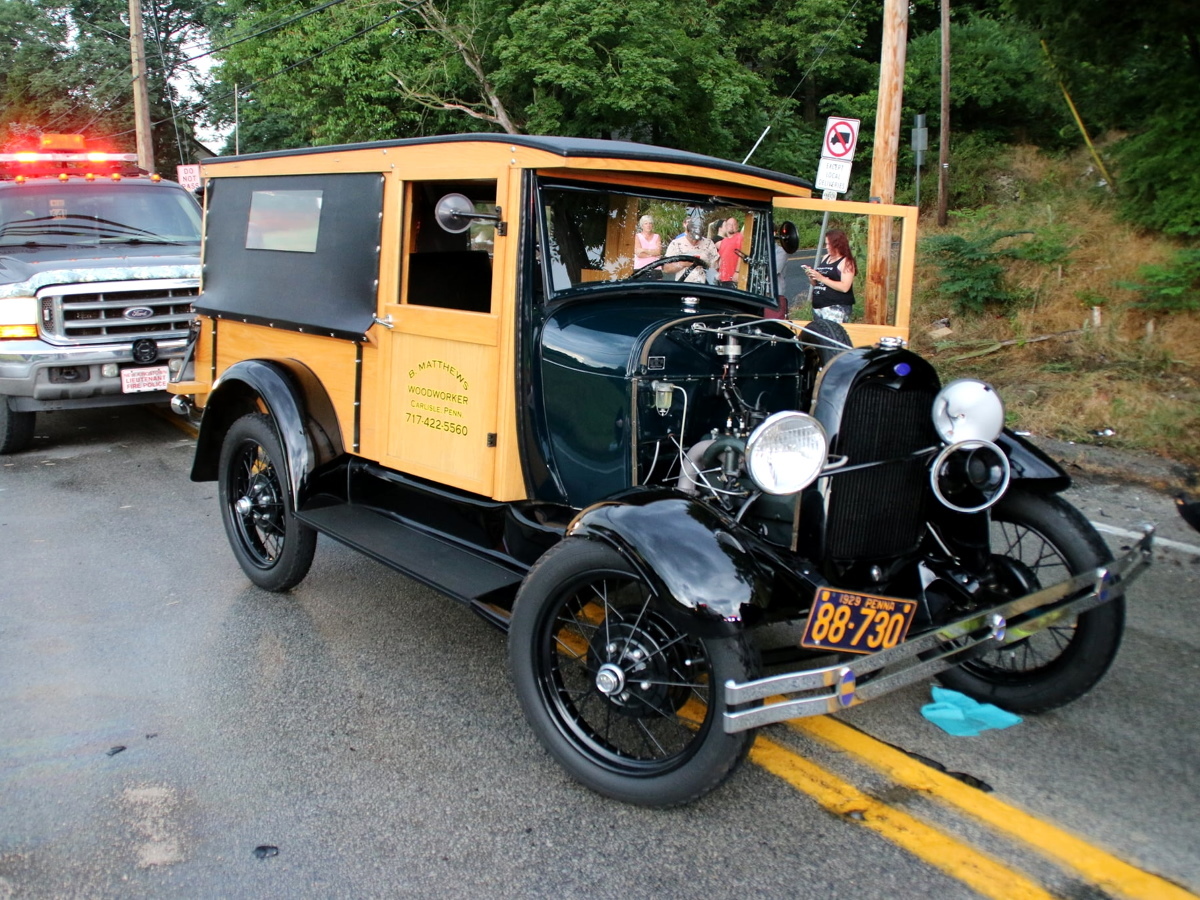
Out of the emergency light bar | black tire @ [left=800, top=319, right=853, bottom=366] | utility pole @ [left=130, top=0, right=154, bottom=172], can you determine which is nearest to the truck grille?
the emergency light bar

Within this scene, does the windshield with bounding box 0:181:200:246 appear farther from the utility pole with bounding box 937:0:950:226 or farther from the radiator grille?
the utility pole with bounding box 937:0:950:226

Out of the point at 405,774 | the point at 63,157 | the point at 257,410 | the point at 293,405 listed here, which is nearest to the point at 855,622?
the point at 405,774

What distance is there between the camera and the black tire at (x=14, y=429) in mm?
7594

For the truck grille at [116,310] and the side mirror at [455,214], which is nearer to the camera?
the side mirror at [455,214]

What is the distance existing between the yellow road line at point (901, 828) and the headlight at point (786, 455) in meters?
0.95

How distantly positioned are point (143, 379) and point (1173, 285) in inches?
361

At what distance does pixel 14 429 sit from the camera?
7.64 metres

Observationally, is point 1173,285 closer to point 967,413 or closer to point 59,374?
point 967,413

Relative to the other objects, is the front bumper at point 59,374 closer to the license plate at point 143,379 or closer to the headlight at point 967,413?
the license plate at point 143,379

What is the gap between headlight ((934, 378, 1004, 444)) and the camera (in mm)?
3199

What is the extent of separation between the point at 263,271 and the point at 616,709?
3049 mm

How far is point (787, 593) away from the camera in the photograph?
2.96 m

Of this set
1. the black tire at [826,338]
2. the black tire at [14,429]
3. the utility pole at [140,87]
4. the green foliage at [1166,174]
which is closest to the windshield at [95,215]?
the black tire at [14,429]

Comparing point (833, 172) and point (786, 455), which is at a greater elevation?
point (833, 172)
